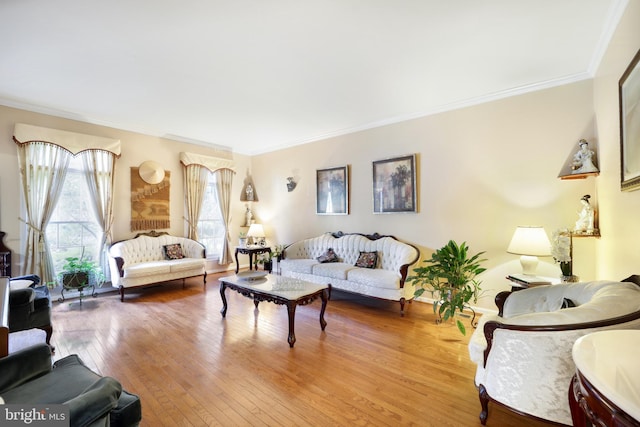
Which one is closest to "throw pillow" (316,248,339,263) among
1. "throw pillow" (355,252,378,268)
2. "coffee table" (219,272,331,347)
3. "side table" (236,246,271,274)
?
"throw pillow" (355,252,378,268)

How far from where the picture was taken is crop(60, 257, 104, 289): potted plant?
3932 mm

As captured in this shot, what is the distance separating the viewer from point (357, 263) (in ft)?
14.4

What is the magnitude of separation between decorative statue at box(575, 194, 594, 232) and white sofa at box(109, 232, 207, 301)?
18.0 ft

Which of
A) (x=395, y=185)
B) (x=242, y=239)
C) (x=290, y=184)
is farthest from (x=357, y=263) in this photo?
(x=242, y=239)

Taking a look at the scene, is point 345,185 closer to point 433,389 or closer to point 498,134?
point 498,134

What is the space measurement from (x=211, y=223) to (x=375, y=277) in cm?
413

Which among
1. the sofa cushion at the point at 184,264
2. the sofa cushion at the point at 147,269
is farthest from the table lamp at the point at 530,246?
the sofa cushion at the point at 147,269

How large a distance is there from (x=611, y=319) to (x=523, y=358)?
0.45 metres

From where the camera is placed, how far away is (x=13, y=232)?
3.86m

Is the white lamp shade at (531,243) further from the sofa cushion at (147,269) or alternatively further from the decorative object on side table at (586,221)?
the sofa cushion at (147,269)

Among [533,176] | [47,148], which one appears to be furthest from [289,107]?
[47,148]

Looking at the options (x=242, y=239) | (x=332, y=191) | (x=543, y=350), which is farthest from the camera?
(x=242, y=239)

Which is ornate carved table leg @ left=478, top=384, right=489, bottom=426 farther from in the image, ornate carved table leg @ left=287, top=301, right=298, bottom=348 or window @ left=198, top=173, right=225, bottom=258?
window @ left=198, top=173, right=225, bottom=258

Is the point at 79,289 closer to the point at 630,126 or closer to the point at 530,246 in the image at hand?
the point at 530,246
